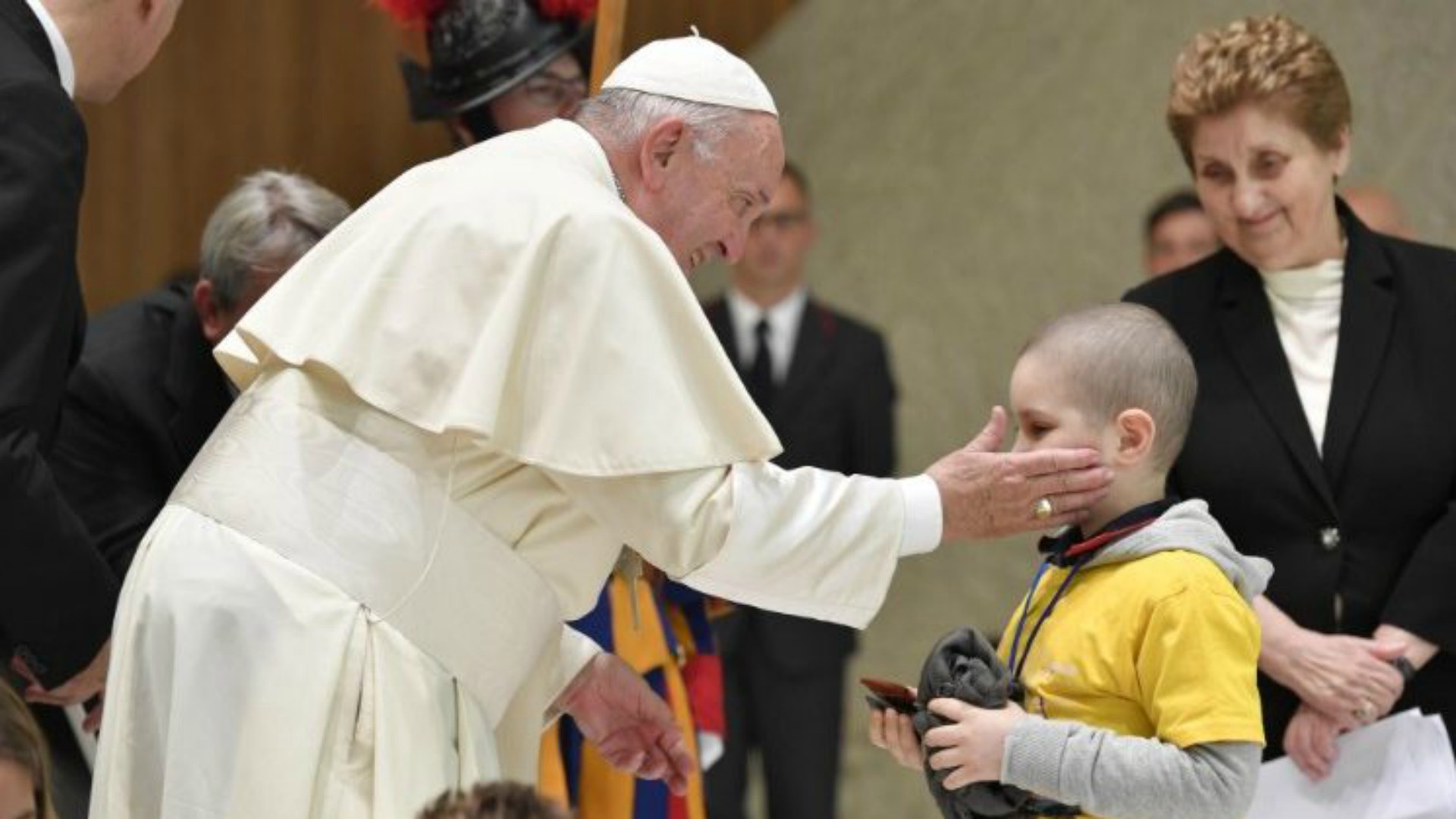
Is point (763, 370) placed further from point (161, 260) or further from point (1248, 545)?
point (1248, 545)

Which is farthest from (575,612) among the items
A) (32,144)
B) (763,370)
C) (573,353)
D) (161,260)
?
(161,260)

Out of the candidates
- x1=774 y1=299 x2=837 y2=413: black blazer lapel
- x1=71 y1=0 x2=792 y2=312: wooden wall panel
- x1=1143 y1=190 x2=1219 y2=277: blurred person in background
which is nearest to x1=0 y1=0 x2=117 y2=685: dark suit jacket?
x1=1143 y1=190 x2=1219 y2=277: blurred person in background

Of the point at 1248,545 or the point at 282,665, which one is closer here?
the point at 282,665

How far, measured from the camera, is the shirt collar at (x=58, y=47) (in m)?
3.32

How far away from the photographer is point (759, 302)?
733 cm

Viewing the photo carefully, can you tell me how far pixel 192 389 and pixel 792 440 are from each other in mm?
3180

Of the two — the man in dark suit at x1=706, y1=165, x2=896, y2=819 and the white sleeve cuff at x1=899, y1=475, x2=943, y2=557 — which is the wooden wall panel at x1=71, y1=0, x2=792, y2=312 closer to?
the man in dark suit at x1=706, y1=165, x2=896, y2=819

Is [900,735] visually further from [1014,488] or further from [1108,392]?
[1108,392]

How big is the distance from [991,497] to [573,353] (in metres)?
0.59

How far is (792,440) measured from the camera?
23.4 feet

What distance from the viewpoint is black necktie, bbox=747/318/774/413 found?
712cm

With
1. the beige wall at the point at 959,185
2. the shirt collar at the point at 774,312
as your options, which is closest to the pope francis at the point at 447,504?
the shirt collar at the point at 774,312

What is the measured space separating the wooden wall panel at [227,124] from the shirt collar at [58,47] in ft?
13.7

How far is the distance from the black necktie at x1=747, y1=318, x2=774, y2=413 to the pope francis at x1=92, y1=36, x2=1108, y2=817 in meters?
3.91
